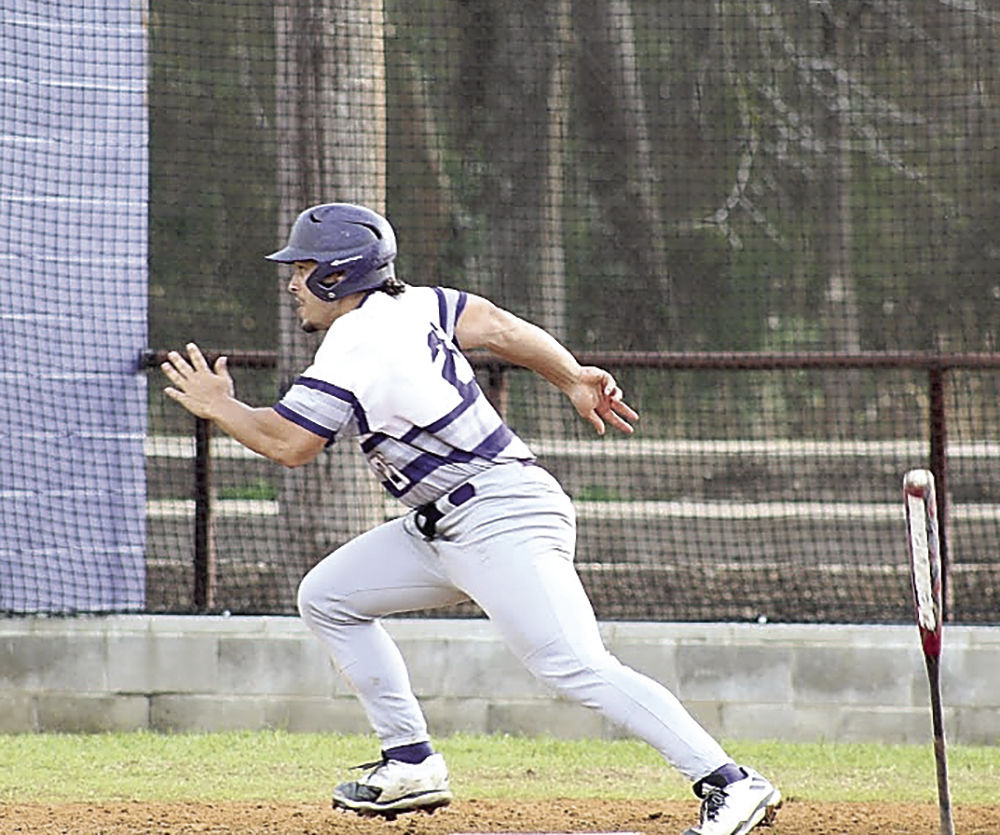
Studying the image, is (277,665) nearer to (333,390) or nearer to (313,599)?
(313,599)

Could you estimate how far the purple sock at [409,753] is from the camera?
6453mm

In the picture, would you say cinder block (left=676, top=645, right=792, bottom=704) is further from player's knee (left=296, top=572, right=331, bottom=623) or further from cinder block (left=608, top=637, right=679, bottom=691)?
player's knee (left=296, top=572, right=331, bottom=623)

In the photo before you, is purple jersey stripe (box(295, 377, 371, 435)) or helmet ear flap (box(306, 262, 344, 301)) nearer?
purple jersey stripe (box(295, 377, 371, 435))

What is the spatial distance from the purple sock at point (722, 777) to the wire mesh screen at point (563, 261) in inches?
128

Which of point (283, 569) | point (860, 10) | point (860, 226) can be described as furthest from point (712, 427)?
point (283, 569)

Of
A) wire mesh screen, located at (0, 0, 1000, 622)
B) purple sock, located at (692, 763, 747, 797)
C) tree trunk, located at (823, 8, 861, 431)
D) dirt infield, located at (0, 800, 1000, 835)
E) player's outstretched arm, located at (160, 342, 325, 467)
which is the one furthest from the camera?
tree trunk, located at (823, 8, 861, 431)

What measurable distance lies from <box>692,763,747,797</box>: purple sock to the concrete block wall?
288cm

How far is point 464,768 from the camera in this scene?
8.30 meters

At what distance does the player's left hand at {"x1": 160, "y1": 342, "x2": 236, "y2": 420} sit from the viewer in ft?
19.2

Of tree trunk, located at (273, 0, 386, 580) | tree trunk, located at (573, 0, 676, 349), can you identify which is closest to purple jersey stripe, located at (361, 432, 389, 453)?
tree trunk, located at (273, 0, 386, 580)

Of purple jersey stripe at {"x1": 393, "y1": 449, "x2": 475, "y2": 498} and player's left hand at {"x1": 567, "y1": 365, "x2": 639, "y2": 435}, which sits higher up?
player's left hand at {"x1": 567, "y1": 365, "x2": 639, "y2": 435}

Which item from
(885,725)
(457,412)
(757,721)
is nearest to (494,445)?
(457,412)

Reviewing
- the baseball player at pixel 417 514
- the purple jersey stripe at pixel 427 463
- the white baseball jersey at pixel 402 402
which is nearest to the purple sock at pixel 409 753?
the baseball player at pixel 417 514

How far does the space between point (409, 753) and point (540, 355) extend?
142 centimetres
